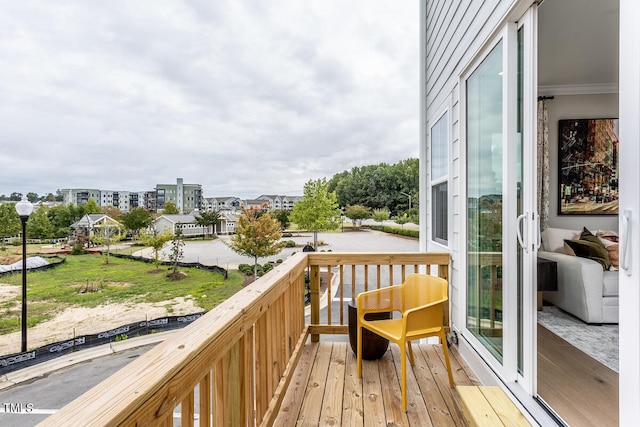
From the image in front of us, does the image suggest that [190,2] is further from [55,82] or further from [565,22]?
[565,22]

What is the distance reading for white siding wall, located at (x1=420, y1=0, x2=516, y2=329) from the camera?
2.12 m

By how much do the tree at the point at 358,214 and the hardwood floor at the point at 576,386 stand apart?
33.1 feet

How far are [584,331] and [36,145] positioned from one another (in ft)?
59.9

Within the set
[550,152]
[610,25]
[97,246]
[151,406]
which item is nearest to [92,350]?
[97,246]

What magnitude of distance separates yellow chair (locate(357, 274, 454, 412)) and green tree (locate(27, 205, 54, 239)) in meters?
10.0

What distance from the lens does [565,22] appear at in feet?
8.22

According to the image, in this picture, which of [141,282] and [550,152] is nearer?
[550,152]

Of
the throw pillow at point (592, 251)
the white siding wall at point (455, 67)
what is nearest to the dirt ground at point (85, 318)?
the white siding wall at point (455, 67)

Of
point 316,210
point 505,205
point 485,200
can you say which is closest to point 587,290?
point 485,200

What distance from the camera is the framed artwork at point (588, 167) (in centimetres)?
370

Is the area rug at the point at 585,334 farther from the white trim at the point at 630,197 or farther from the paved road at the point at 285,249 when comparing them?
the paved road at the point at 285,249

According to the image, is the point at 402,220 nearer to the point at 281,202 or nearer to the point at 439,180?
the point at 281,202

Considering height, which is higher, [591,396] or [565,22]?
[565,22]

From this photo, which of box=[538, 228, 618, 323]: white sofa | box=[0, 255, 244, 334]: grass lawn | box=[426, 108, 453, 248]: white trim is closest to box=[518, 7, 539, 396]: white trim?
box=[426, 108, 453, 248]: white trim
